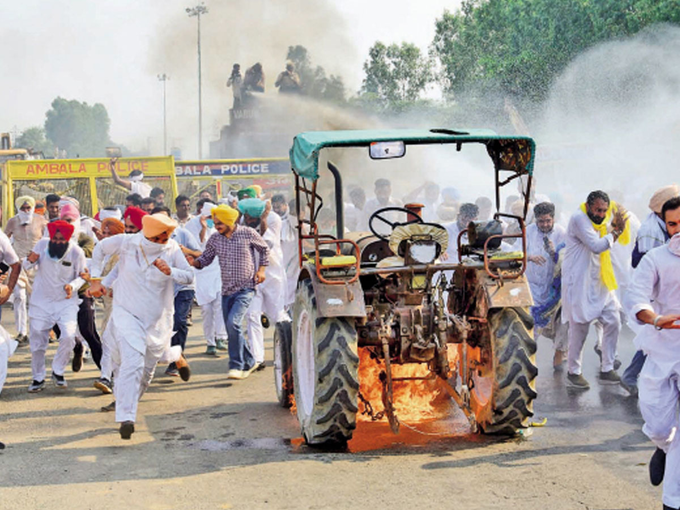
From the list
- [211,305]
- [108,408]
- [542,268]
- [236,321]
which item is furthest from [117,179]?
[108,408]

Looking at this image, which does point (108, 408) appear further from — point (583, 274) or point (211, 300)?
point (583, 274)

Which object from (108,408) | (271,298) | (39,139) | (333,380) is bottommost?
(108,408)

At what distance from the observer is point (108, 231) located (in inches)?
382

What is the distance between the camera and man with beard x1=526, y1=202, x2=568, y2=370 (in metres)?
10.9

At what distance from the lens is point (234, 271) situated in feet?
34.2

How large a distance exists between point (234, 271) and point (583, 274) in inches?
→ 141

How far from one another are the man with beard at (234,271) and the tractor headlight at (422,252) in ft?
10.7

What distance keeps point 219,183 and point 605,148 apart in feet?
30.4

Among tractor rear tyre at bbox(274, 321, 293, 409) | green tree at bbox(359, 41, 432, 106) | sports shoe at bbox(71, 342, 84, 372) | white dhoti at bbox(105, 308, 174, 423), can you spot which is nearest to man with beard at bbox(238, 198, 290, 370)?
tractor rear tyre at bbox(274, 321, 293, 409)

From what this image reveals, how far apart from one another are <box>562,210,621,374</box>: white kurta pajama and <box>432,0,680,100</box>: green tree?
17484 millimetres

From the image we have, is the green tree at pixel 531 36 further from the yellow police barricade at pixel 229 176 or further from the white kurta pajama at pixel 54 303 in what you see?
the white kurta pajama at pixel 54 303

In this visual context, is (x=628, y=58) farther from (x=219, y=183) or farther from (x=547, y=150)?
(x=219, y=183)

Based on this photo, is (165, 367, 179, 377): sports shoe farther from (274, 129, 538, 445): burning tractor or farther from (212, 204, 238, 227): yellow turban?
(274, 129, 538, 445): burning tractor

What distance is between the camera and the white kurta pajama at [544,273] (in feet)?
35.8
